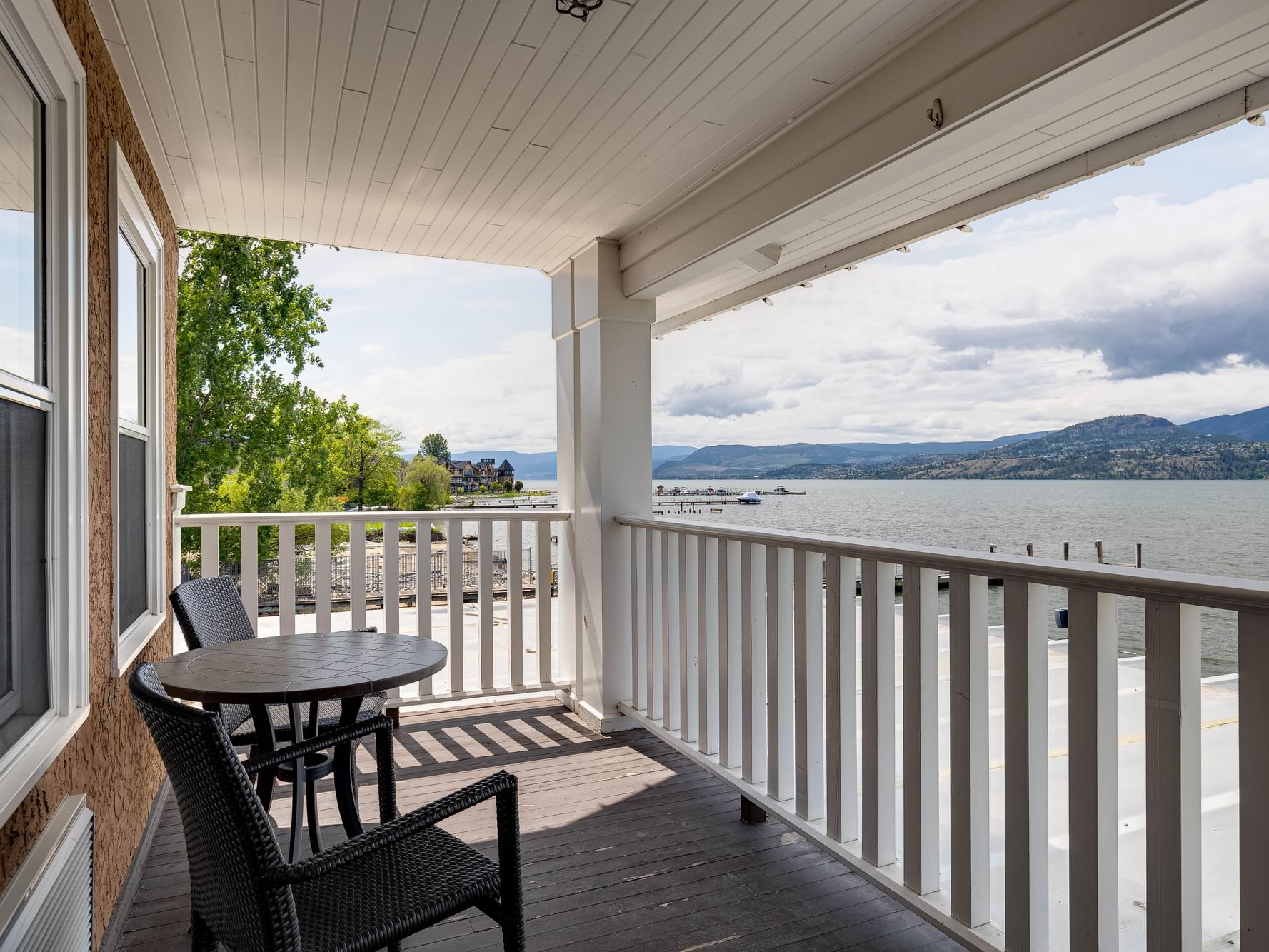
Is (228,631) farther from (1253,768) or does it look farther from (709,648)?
(1253,768)

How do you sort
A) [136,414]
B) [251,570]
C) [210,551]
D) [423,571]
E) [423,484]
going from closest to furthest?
[136,414] < [210,551] < [251,570] < [423,571] < [423,484]

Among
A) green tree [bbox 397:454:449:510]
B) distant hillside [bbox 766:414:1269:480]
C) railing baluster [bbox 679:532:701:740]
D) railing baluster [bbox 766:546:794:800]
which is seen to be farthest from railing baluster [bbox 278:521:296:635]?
green tree [bbox 397:454:449:510]

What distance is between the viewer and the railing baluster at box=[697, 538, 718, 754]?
302 centimetres

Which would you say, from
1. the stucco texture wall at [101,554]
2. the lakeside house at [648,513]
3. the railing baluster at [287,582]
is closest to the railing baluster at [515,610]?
the lakeside house at [648,513]

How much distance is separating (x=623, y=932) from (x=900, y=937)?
75 cm

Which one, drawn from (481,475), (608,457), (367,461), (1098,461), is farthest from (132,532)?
(367,461)

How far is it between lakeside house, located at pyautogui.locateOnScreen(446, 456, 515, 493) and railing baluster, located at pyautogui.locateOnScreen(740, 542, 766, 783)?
5.87m

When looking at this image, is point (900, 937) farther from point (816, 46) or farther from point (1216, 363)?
point (1216, 363)

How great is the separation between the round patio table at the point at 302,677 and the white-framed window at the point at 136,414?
429 mm

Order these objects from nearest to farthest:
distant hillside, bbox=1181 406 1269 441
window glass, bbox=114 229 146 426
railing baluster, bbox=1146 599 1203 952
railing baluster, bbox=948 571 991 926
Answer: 1. railing baluster, bbox=1146 599 1203 952
2. railing baluster, bbox=948 571 991 926
3. window glass, bbox=114 229 146 426
4. distant hillside, bbox=1181 406 1269 441

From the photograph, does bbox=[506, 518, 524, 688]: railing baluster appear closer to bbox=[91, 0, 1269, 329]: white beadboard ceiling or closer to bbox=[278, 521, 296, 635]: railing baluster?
bbox=[278, 521, 296, 635]: railing baluster

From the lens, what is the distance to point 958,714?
6.17 ft

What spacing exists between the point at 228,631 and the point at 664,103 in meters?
2.31

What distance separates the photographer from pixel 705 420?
2661 centimetres
